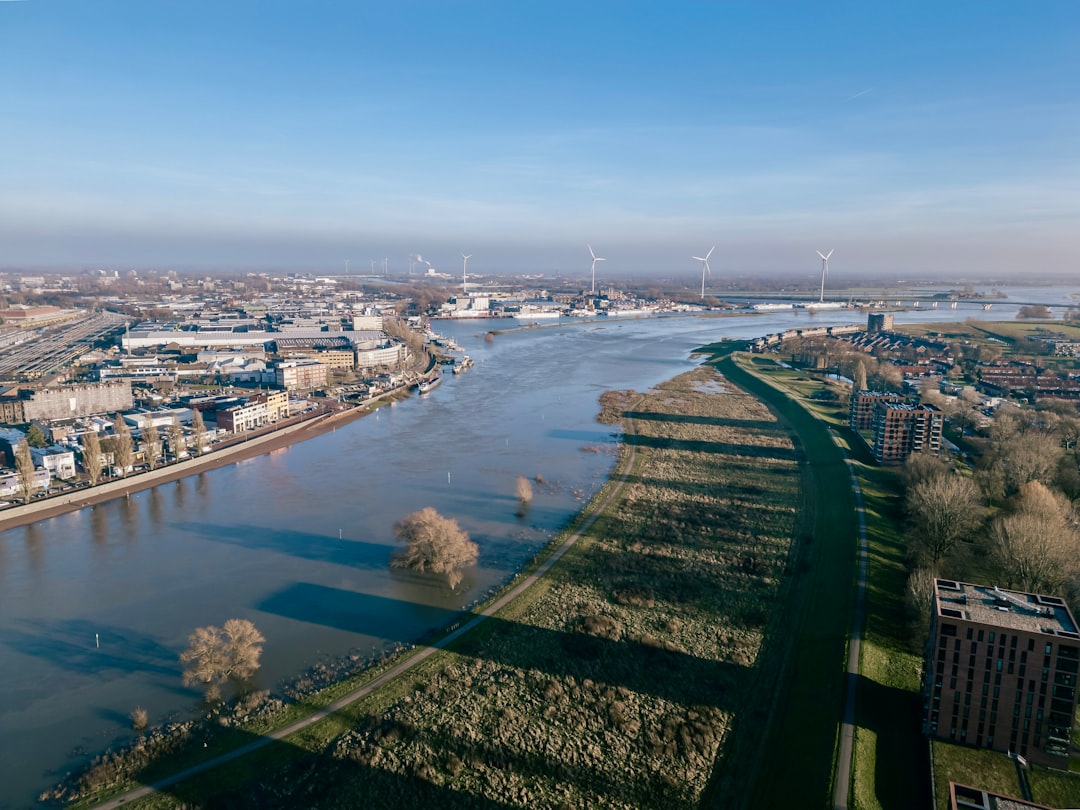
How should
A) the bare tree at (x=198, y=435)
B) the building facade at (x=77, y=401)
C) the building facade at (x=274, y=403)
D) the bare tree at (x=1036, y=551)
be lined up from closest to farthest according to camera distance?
the bare tree at (x=1036, y=551)
the bare tree at (x=198, y=435)
the building facade at (x=77, y=401)
the building facade at (x=274, y=403)

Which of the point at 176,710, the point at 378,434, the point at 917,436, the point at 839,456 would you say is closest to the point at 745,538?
the point at 839,456

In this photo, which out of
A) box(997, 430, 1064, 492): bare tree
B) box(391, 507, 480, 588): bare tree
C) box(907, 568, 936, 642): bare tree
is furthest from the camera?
box(997, 430, 1064, 492): bare tree

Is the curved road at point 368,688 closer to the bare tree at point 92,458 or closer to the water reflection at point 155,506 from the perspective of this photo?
the water reflection at point 155,506

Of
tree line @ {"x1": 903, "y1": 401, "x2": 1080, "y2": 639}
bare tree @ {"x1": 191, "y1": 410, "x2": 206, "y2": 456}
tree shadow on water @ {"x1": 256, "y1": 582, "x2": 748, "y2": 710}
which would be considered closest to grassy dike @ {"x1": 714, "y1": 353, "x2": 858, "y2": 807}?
tree shadow on water @ {"x1": 256, "y1": 582, "x2": 748, "y2": 710}

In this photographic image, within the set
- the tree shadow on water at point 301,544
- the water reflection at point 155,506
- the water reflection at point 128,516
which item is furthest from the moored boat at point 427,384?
the tree shadow on water at point 301,544

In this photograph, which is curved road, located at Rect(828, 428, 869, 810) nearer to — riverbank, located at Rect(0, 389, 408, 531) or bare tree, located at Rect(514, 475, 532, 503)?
bare tree, located at Rect(514, 475, 532, 503)

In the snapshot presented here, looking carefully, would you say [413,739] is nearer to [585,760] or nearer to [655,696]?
[585,760]
